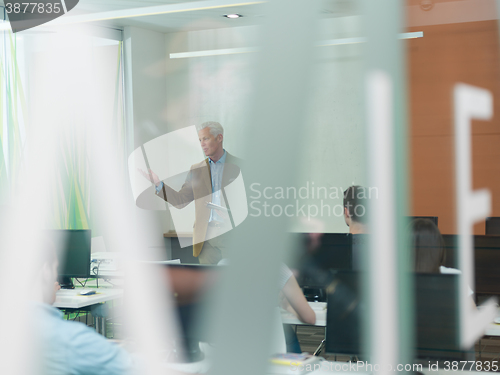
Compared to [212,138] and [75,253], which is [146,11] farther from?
[75,253]

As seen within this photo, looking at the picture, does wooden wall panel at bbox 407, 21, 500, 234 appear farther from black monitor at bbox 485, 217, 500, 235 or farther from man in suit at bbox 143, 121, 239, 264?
man in suit at bbox 143, 121, 239, 264

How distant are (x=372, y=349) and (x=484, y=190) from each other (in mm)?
5472

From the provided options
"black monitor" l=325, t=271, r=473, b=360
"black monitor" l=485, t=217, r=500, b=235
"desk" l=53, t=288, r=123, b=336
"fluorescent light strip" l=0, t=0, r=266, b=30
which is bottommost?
"desk" l=53, t=288, r=123, b=336

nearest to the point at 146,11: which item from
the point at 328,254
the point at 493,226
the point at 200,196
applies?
the point at 200,196

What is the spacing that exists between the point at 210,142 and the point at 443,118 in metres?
2.70

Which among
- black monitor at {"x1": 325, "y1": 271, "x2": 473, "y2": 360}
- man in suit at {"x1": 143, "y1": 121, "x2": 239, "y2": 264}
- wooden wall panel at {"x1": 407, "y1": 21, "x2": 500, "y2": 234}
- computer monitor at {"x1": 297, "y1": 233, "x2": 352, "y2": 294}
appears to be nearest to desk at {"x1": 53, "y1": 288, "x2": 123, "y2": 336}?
man in suit at {"x1": 143, "y1": 121, "x2": 239, "y2": 264}

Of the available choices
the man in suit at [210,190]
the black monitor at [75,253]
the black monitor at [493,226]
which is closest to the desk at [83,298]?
the black monitor at [75,253]

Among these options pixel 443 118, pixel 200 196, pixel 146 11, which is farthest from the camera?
pixel 443 118

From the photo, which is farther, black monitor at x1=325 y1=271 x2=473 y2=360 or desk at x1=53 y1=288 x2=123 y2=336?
desk at x1=53 y1=288 x2=123 y2=336

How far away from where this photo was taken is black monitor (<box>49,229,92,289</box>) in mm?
3512

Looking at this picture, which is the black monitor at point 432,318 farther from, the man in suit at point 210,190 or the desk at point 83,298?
the desk at point 83,298

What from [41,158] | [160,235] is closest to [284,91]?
[41,158]

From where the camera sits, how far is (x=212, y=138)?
13.5 feet

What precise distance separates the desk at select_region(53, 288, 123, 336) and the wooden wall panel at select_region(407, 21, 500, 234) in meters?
3.21
